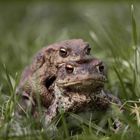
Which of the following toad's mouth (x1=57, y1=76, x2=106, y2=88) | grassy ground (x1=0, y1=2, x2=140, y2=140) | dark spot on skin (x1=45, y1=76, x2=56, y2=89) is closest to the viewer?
grassy ground (x1=0, y1=2, x2=140, y2=140)

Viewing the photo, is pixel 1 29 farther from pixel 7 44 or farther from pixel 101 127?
pixel 101 127

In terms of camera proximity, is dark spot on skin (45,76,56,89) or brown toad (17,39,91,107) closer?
brown toad (17,39,91,107)

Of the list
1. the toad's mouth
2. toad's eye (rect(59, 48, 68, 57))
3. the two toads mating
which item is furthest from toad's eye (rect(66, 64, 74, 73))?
toad's eye (rect(59, 48, 68, 57))

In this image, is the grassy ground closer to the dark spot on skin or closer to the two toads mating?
the two toads mating

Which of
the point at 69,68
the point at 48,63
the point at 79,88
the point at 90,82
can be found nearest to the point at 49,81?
the point at 48,63

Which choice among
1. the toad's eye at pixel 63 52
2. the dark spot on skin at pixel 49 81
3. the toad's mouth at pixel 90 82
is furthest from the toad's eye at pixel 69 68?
the dark spot on skin at pixel 49 81

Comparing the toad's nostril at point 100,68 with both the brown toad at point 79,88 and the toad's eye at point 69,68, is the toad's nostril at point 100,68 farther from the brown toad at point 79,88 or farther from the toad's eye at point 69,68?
the toad's eye at point 69,68

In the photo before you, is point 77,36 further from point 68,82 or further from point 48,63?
point 68,82
